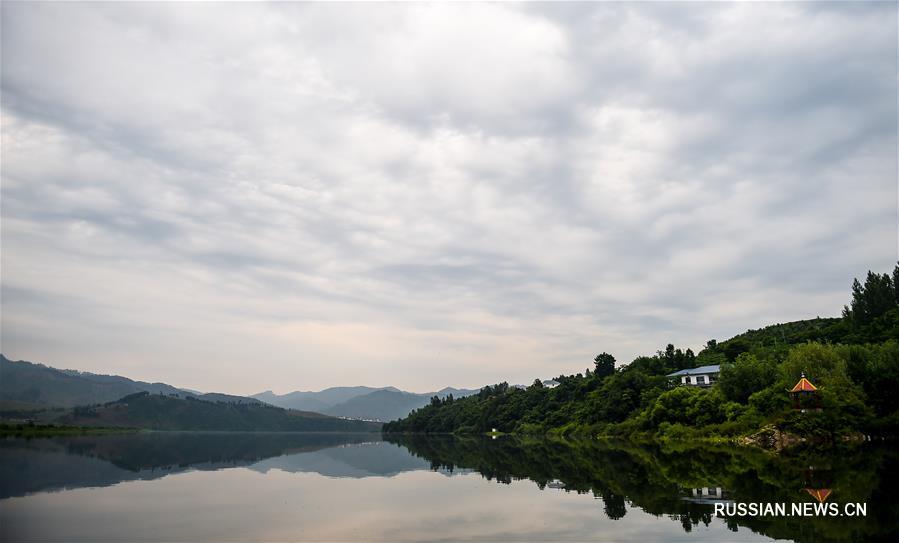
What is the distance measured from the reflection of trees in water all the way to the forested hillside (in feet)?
35.4

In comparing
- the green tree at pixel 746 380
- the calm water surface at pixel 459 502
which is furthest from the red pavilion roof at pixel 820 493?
the green tree at pixel 746 380

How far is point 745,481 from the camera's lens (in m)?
23.9

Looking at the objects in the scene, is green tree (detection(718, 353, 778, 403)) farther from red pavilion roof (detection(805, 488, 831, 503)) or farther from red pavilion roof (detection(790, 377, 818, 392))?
red pavilion roof (detection(805, 488, 831, 503))

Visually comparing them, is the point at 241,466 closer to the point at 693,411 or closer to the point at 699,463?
the point at 699,463

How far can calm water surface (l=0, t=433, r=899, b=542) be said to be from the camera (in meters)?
15.1

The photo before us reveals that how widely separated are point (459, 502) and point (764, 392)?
45.0 metres

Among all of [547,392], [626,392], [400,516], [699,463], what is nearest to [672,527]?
[400,516]

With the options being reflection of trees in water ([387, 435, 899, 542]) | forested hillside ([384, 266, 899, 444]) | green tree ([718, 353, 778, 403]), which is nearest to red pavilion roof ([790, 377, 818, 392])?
forested hillside ([384, 266, 899, 444])

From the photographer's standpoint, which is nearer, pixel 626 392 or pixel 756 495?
pixel 756 495

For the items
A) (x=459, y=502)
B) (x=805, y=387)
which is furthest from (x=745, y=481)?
(x=805, y=387)

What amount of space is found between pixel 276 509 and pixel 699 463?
25.4 meters

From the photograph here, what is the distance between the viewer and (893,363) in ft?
169

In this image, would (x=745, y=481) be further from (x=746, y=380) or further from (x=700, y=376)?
(x=700, y=376)

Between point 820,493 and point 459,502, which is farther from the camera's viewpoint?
point 459,502
